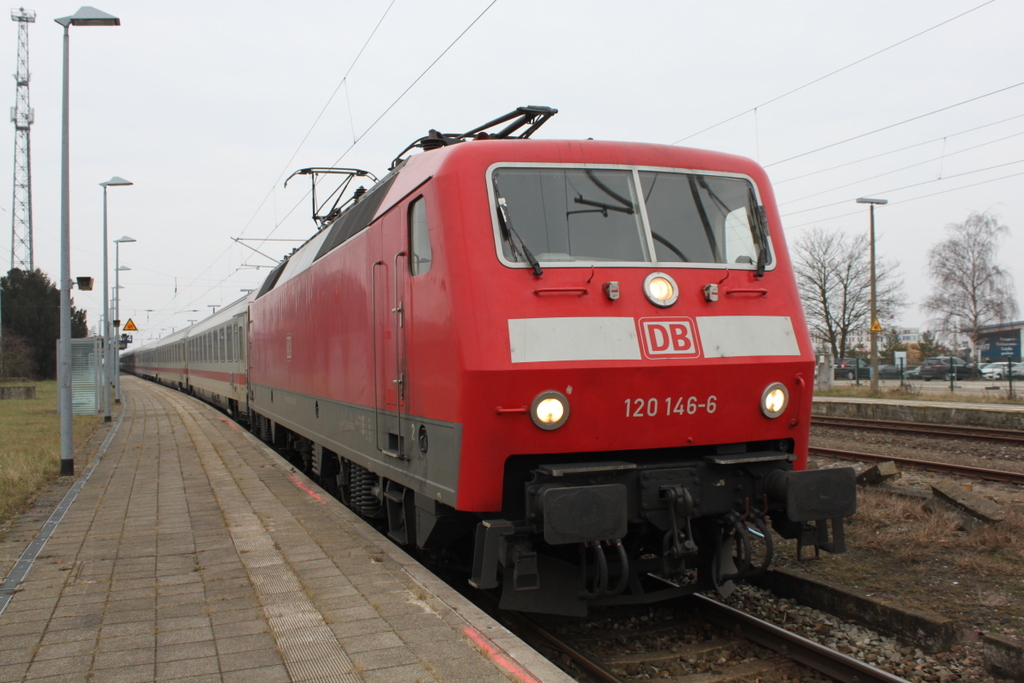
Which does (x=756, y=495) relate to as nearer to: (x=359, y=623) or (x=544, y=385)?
(x=544, y=385)

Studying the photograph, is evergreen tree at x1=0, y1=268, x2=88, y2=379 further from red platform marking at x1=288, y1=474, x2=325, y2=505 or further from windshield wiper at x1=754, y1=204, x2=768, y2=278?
windshield wiper at x1=754, y1=204, x2=768, y2=278

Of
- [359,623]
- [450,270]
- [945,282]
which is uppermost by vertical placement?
[945,282]

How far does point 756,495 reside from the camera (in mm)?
4863

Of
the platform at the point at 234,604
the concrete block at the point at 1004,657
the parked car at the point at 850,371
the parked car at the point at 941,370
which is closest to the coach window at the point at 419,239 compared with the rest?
the platform at the point at 234,604

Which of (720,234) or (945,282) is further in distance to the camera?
(945,282)

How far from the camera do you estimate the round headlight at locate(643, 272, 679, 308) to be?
185 inches

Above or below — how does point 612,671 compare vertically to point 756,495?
below

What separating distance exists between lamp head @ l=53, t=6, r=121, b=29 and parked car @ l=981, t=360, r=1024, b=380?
105 feet

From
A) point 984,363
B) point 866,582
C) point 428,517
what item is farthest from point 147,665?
point 984,363

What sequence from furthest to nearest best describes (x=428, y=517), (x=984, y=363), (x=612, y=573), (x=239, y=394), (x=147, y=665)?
(x=984, y=363), (x=239, y=394), (x=428, y=517), (x=612, y=573), (x=147, y=665)

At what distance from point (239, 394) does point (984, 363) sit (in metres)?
36.0

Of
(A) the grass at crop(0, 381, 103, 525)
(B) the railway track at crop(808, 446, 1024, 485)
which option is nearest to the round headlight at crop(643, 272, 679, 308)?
(B) the railway track at crop(808, 446, 1024, 485)

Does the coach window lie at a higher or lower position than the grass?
higher

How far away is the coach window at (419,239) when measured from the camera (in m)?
5.04
